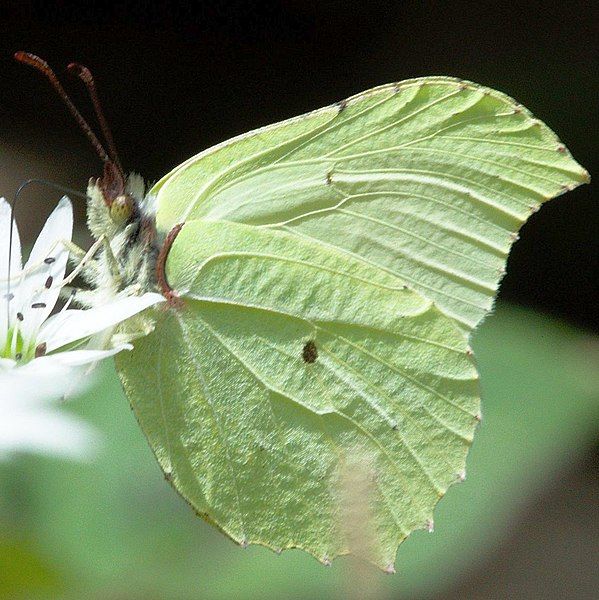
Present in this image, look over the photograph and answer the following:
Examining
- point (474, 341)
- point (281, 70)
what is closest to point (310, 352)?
point (474, 341)

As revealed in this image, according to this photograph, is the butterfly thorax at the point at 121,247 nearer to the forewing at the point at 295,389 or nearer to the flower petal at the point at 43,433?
the forewing at the point at 295,389

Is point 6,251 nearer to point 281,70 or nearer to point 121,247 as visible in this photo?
point 121,247

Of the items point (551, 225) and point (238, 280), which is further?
point (551, 225)

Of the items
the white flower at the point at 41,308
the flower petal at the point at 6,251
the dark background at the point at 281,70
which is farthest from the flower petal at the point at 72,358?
the dark background at the point at 281,70

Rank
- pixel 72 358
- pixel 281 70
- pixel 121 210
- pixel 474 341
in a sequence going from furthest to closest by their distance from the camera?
1. pixel 281 70
2. pixel 474 341
3. pixel 121 210
4. pixel 72 358

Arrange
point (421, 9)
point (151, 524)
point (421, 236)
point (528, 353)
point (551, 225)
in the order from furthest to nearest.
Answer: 1. point (421, 9)
2. point (551, 225)
3. point (528, 353)
4. point (151, 524)
5. point (421, 236)

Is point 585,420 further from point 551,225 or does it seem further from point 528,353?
point 551,225

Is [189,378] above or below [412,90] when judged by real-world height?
below

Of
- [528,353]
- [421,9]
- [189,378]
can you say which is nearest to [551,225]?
[421,9]
